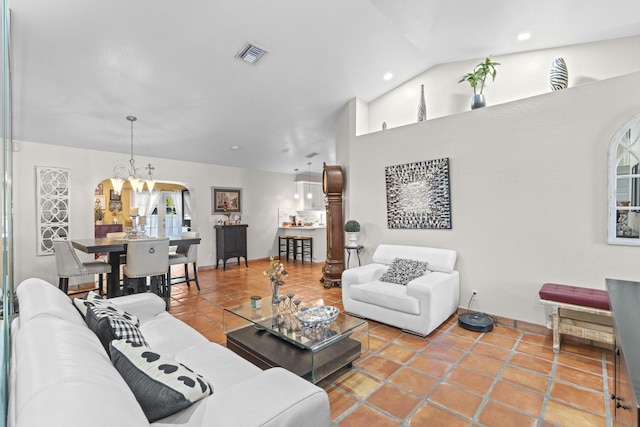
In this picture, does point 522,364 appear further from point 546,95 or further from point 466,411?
point 546,95

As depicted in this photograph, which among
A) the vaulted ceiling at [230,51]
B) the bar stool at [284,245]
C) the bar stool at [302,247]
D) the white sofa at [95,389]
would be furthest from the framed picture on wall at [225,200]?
the white sofa at [95,389]

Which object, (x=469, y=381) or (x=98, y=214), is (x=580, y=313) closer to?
(x=469, y=381)

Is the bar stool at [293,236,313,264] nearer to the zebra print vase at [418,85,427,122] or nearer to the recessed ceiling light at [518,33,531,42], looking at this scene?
the zebra print vase at [418,85,427,122]

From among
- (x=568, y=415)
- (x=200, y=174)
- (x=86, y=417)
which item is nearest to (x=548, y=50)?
(x=568, y=415)

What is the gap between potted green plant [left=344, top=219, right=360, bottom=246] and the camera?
454cm

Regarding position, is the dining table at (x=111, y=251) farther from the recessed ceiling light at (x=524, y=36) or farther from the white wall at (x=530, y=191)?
the recessed ceiling light at (x=524, y=36)

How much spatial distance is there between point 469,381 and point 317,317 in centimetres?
123

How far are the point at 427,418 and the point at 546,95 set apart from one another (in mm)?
3266

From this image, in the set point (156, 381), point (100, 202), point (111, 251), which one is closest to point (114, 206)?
point (100, 202)

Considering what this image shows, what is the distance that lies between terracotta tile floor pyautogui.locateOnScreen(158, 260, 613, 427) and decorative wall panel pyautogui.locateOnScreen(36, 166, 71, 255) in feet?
10.9

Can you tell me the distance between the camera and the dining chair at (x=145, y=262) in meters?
3.68

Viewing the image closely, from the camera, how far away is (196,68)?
351 cm

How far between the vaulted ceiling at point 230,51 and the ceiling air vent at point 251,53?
0.21ft

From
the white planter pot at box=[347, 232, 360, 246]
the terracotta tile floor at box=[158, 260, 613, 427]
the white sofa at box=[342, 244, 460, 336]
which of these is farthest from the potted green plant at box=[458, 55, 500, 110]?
the terracotta tile floor at box=[158, 260, 613, 427]
